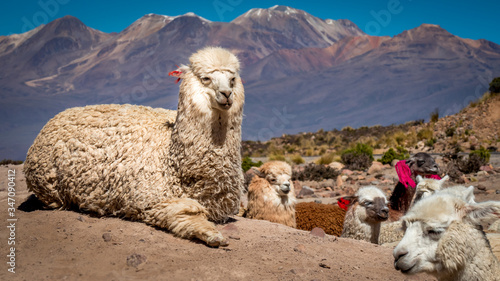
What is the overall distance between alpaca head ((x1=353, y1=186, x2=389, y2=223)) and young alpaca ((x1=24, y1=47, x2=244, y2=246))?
77.9 inches

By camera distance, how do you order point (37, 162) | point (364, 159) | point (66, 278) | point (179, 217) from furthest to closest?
point (364, 159) < point (37, 162) < point (179, 217) < point (66, 278)

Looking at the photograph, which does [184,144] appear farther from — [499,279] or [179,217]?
[499,279]

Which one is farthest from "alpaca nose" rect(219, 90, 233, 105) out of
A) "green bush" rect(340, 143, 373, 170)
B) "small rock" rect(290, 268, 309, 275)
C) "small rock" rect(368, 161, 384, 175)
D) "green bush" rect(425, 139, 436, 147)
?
"green bush" rect(425, 139, 436, 147)

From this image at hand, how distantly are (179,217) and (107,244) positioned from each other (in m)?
0.94

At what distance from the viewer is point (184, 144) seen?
5.77 meters

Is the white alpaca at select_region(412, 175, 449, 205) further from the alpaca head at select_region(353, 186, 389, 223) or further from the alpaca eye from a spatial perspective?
the alpaca eye

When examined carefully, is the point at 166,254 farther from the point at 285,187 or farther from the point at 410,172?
the point at 410,172

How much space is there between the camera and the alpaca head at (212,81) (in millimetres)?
5473

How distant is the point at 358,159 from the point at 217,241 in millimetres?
14473

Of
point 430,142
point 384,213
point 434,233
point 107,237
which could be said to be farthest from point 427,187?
point 430,142

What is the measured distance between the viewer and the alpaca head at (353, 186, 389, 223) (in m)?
6.35

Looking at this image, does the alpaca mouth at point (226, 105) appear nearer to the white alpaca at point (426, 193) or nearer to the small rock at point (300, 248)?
the small rock at point (300, 248)

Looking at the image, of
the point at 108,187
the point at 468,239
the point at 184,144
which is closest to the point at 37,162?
Result: the point at 108,187

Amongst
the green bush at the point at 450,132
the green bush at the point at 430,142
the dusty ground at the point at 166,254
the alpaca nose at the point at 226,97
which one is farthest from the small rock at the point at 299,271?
the green bush at the point at 450,132
